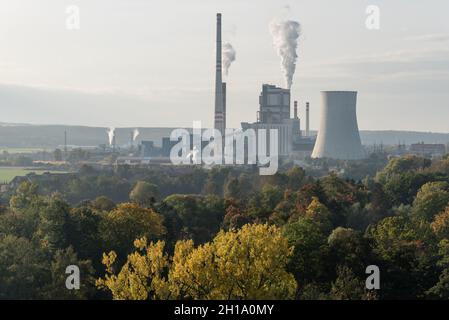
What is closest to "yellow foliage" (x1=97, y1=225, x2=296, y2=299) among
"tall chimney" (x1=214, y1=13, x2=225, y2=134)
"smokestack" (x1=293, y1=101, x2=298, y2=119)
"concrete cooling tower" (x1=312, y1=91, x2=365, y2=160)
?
"concrete cooling tower" (x1=312, y1=91, x2=365, y2=160)

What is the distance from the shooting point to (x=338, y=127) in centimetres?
11675

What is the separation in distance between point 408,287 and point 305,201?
21634 mm

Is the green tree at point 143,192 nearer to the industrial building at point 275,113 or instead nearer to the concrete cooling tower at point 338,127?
the concrete cooling tower at point 338,127

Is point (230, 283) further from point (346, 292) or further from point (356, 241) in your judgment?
point (356, 241)

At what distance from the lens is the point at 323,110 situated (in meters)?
114

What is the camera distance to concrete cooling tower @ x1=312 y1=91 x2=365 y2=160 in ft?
369

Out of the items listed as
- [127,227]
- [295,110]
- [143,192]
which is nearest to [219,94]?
[295,110]

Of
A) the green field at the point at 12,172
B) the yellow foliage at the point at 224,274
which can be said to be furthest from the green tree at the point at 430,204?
the green field at the point at 12,172

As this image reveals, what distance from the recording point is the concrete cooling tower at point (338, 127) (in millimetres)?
112562

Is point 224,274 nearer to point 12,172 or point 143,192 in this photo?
point 143,192

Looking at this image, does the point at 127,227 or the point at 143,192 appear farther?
the point at 143,192

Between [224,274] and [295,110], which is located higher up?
[295,110]

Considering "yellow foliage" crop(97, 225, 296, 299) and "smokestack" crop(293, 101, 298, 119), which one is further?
"smokestack" crop(293, 101, 298, 119)

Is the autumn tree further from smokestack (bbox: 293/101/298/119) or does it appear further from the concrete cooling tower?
smokestack (bbox: 293/101/298/119)
